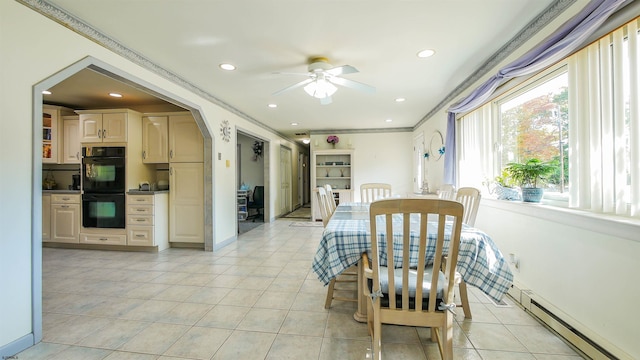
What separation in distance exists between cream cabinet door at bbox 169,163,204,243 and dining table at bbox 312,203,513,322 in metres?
2.95

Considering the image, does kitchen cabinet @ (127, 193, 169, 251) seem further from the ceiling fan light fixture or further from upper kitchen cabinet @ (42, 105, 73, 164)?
the ceiling fan light fixture

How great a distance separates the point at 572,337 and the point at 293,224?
4995 millimetres

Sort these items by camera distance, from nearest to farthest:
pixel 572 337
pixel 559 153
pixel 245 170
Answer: pixel 572 337 < pixel 559 153 < pixel 245 170

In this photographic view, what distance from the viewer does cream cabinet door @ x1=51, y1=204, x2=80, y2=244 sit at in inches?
159

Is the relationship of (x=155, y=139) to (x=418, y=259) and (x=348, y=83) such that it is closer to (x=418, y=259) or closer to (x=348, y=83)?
(x=348, y=83)

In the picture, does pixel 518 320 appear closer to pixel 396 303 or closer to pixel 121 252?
pixel 396 303

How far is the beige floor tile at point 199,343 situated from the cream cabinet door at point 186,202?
247 centimetres

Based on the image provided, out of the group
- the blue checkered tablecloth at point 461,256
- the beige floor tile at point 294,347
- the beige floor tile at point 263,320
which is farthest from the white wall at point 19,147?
the blue checkered tablecloth at point 461,256

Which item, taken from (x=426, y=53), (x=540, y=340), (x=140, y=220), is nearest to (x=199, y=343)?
(x=540, y=340)

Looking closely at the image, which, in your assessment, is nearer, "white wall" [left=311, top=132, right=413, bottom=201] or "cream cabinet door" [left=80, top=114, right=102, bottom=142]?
"cream cabinet door" [left=80, top=114, right=102, bottom=142]

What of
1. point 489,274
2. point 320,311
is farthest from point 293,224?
point 489,274

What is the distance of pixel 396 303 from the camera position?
1512 mm

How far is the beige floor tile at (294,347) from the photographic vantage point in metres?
1.64

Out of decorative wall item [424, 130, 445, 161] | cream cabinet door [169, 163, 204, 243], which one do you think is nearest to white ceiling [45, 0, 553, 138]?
decorative wall item [424, 130, 445, 161]
